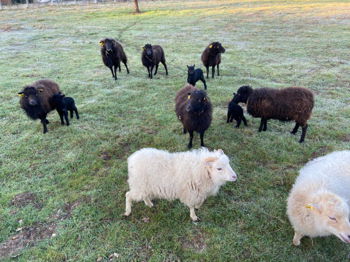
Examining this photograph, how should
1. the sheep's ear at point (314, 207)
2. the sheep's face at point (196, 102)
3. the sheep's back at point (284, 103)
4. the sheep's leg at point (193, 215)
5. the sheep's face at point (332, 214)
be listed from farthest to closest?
the sheep's back at point (284, 103), the sheep's face at point (196, 102), the sheep's leg at point (193, 215), the sheep's ear at point (314, 207), the sheep's face at point (332, 214)

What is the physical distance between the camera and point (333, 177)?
3.48m

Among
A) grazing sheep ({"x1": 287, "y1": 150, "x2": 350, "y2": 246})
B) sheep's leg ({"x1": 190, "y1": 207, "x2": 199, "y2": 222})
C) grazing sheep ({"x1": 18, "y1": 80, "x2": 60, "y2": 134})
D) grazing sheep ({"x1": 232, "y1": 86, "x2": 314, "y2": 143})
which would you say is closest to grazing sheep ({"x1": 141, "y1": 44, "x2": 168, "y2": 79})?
grazing sheep ({"x1": 18, "y1": 80, "x2": 60, "y2": 134})

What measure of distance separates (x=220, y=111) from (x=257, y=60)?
7.02 metres

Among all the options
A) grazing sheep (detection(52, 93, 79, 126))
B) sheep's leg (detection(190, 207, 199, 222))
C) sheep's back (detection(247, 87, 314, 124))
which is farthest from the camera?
grazing sheep (detection(52, 93, 79, 126))

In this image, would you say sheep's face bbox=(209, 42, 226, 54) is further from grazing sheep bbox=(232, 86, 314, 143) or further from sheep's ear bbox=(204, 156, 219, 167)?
sheep's ear bbox=(204, 156, 219, 167)

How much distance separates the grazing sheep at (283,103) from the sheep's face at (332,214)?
3.11 metres

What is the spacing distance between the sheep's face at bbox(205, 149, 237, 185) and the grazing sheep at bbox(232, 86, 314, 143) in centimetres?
282

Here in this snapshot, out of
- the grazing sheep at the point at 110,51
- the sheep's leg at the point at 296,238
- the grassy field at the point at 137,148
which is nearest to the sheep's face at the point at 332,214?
the sheep's leg at the point at 296,238

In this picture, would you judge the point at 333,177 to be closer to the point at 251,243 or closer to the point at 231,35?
the point at 251,243

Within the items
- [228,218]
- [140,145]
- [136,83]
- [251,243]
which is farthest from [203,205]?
[136,83]

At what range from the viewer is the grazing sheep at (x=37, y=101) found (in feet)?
20.6

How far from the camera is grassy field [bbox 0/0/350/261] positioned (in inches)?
140

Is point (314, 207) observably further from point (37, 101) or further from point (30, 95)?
point (30, 95)

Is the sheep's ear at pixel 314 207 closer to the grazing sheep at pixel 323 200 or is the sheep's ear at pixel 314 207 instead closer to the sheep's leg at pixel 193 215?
the grazing sheep at pixel 323 200
